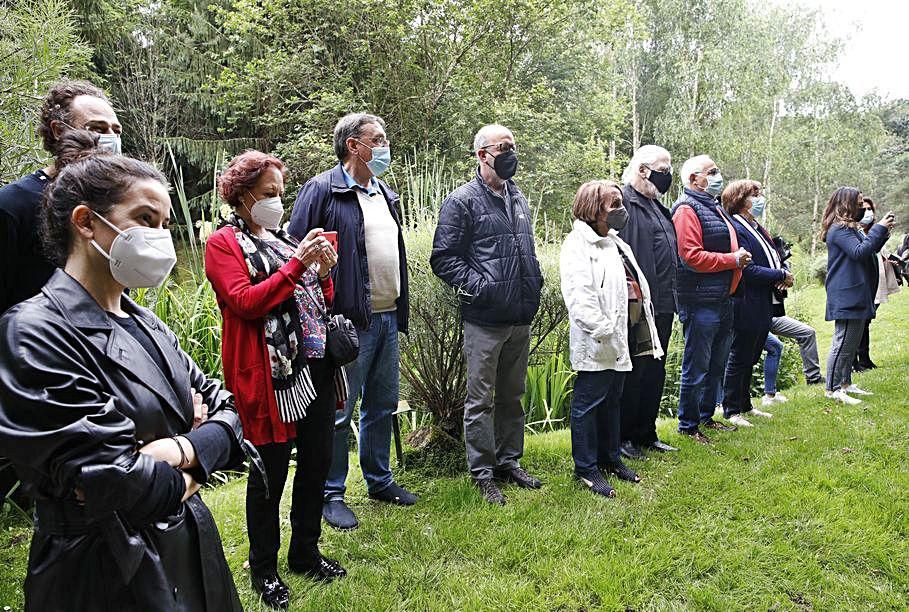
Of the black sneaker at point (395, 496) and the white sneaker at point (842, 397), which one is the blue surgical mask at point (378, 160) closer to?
the black sneaker at point (395, 496)

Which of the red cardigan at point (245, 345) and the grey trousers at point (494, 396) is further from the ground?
the red cardigan at point (245, 345)

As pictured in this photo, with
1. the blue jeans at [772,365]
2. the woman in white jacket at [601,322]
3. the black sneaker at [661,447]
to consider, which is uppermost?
the woman in white jacket at [601,322]

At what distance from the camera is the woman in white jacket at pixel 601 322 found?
3850 millimetres

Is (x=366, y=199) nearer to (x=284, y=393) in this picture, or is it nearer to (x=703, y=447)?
(x=284, y=393)

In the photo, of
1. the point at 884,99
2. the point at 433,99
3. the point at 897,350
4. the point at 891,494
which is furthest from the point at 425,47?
the point at 884,99

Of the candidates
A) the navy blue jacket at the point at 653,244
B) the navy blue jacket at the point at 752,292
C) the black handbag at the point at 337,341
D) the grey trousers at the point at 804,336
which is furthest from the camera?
the grey trousers at the point at 804,336

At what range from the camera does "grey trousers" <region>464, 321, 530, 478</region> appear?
153 inches

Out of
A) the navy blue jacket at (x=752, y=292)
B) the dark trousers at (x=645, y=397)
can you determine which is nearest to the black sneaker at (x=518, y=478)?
the dark trousers at (x=645, y=397)

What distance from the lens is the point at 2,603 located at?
2.92 m

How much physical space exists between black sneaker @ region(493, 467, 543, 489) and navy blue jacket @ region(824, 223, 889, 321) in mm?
3586

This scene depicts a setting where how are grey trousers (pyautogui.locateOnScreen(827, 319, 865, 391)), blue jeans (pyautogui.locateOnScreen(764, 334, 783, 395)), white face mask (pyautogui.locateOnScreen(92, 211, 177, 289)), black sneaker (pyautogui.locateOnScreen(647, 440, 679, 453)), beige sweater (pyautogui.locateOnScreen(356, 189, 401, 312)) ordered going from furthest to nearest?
blue jeans (pyautogui.locateOnScreen(764, 334, 783, 395)), grey trousers (pyautogui.locateOnScreen(827, 319, 865, 391)), black sneaker (pyautogui.locateOnScreen(647, 440, 679, 453)), beige sweater (pyautogui.locateOnScreen(356, 189, 401, 312)), white face mask (pyautogui.locateOnScreen(92, 211, 177, 289))

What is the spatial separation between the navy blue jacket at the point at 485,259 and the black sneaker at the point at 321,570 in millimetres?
1613

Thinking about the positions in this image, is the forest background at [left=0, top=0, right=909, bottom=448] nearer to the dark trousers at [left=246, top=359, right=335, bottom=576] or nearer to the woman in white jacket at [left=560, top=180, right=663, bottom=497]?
the woman in white jacket at [left=560, top=180, right=663, bottom=497]

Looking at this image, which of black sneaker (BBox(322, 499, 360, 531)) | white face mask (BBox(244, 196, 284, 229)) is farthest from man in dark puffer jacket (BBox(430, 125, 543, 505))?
white face mask (BBox(244, 196, 284, 229))
